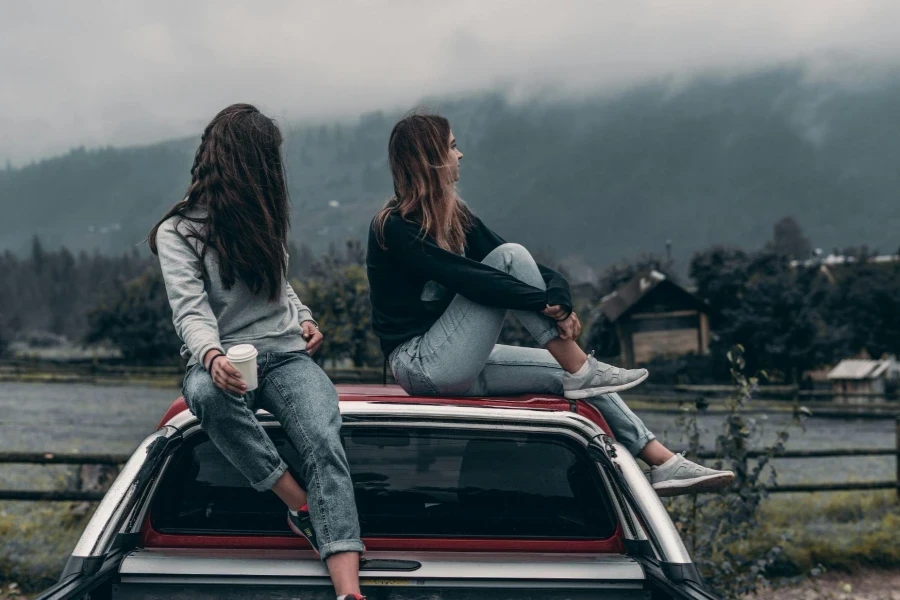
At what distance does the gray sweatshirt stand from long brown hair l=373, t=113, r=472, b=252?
555 mm

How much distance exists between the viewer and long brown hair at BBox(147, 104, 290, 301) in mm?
2850

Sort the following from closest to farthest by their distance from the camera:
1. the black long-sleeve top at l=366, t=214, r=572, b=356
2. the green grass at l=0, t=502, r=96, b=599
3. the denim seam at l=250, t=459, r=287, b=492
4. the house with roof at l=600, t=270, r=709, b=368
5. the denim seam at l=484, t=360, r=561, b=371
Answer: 1. the denim seam at l=250, t=459, r=287, b=492
2. the black long-sleeve top at l=366, t=214, r=572, b=356
3. the denim seam at l=484, t=360, r=561, b=371
4. the green grass at l=0, t=502, r=96, b=599
5. the house with roof at l=600, t=270, r=709, b=368

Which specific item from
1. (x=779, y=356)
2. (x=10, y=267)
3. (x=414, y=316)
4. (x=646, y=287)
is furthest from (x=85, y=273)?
(x=414, y=316)

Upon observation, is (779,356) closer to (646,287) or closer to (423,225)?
(646,287)

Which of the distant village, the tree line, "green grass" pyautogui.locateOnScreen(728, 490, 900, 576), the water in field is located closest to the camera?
"green grass" pyautogui.locateOnScreen(728, 490, 900, 576)

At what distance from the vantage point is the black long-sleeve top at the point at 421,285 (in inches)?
124

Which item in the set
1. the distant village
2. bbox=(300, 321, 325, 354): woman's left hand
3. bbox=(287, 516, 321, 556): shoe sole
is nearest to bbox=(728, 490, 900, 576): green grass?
bbox=(300, 321, 325, 354): woman's left hand

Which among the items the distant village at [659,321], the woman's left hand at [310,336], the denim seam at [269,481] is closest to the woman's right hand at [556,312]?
the woman's left hand at [310,336]

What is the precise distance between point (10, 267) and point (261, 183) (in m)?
171

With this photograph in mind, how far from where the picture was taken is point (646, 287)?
171 feet

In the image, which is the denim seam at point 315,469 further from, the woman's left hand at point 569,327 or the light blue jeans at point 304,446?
the woman's left hand at point 569,327

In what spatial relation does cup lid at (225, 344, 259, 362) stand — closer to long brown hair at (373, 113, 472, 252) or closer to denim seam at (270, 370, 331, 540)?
denim seam at (270, 370, 331, 540)

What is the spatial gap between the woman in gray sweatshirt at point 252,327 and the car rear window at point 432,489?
18 centimetres

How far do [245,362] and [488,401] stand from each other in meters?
0.90
